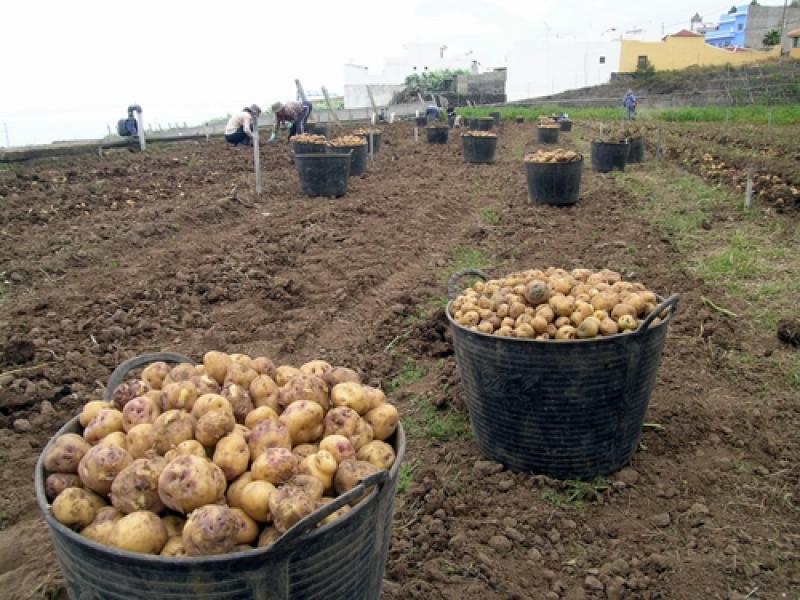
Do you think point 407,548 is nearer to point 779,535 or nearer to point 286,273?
point 779,535

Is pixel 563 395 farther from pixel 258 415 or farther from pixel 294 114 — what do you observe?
pixel 294 114

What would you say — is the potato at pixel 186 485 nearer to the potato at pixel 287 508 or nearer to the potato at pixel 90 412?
the potato at pixel 287 508

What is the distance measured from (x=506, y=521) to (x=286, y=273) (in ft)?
15.4

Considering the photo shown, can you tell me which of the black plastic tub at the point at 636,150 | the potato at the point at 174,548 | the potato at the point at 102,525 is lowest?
the black plastic tub at the point at 636,150

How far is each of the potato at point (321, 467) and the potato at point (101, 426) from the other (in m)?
0.68

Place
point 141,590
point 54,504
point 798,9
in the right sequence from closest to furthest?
1. point 141,590
2. point 54,504
3. point 798,9

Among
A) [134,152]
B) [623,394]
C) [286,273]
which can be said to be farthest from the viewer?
[134,152]

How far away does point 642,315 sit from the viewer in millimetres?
3586

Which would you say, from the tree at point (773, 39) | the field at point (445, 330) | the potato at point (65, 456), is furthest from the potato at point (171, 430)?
the tree at point (773, 39)

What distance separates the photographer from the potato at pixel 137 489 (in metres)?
1.86

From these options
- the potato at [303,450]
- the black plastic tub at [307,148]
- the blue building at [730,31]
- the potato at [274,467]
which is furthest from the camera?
the blue building at [730,31]

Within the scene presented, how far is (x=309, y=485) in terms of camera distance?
1.89 meters

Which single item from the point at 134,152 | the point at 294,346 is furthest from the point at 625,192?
the point at 134,152

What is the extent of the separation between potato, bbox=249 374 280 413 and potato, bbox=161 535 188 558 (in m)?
0.63
